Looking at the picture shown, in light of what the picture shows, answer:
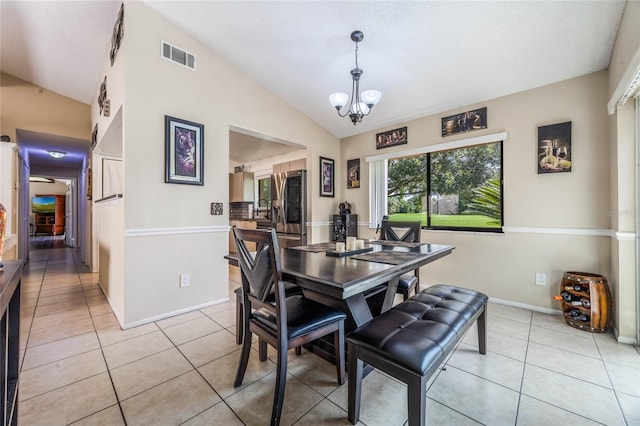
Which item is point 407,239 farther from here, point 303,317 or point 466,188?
point 303,317

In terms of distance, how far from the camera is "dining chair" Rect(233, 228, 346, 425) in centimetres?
134

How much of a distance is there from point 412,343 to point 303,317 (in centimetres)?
60

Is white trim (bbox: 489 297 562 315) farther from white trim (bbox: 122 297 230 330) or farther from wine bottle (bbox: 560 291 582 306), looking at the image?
white trim (bbox: 122 297 230 330)

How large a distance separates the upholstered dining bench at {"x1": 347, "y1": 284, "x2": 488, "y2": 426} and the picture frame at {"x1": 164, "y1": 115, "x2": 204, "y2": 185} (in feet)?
7.78

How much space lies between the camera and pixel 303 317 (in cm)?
153

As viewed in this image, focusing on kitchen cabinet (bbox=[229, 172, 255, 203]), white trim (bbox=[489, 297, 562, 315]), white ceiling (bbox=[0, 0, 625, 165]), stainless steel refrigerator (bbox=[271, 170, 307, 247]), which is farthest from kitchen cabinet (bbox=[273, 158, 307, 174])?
white trim (bbox=[489, 297, 562, 315])

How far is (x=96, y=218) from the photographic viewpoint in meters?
4.40

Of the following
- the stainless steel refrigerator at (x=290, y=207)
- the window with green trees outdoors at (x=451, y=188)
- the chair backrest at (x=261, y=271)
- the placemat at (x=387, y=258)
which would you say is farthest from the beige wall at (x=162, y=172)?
the window with green trees outdoors at (x=451, y=188)

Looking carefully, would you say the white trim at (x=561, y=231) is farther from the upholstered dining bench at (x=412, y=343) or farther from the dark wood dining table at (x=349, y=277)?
the upholstered dining bench at (x=412, y=343)

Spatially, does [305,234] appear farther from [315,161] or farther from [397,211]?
[397,211]

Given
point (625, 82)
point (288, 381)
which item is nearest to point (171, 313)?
point (288, 381)

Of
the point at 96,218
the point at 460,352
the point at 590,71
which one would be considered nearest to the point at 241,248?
the point at 460,352

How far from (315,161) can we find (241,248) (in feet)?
9.87

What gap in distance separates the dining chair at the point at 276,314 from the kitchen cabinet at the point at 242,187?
16.5ft
